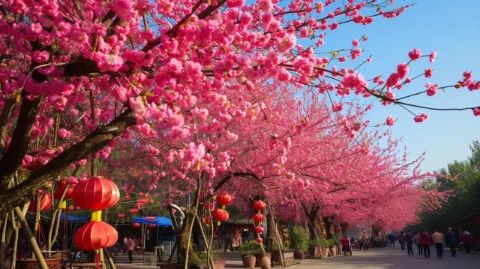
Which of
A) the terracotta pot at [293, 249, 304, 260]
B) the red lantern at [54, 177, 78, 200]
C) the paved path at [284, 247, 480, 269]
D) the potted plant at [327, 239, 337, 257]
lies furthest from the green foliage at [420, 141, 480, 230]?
the red lantern at [54, 177, 78, 200]

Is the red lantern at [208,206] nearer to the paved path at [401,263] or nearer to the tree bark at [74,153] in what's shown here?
the paved path at [401,263]

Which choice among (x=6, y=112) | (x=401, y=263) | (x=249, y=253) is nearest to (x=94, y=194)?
(x=6, y=112)

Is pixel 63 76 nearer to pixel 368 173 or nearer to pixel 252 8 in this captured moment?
pixel 252 8

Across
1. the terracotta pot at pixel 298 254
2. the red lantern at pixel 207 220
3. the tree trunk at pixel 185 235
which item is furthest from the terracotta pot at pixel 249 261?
the tree trunk at pixel 185 235

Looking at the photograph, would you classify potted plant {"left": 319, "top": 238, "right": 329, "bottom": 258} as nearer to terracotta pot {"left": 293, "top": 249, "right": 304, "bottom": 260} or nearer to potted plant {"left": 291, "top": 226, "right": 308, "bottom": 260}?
potted plant {"left": 291, "top": 226, "right": 308, "bottom": 260}

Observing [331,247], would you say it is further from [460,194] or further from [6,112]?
[6,112]

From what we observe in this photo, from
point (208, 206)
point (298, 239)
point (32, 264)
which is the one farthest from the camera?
point (298, 239)

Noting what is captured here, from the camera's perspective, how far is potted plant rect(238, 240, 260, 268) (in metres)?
19.9

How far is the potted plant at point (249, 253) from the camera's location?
19859 mm

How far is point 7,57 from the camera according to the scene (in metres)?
8.49

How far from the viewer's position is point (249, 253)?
66.8 feet

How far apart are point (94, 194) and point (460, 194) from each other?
4405 centimetres

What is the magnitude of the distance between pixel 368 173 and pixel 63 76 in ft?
69.5

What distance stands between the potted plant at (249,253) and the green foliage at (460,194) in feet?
65.7
